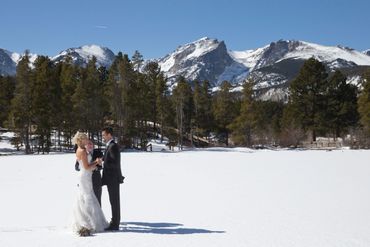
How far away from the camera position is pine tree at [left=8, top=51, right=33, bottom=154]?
1687 inches

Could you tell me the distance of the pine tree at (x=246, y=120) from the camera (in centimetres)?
5891

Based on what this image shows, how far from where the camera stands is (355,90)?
218ft

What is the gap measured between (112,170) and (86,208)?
829 mm

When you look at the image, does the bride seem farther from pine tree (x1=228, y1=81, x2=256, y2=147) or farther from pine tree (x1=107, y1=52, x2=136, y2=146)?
pine tree (x1=228, y1=81, x2=256, y2=147)

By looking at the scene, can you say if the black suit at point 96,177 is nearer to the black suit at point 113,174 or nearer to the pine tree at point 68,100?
the black suit at point 113,174

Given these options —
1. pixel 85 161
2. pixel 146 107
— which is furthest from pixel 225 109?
pixel 85 161

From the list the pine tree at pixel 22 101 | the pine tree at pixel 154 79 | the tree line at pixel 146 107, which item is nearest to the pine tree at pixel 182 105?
the tree line at pixel 146 107

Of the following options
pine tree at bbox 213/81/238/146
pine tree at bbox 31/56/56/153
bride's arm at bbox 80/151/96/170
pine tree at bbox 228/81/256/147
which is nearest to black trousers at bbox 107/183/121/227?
bride's arm at bbox 80/151/96/170

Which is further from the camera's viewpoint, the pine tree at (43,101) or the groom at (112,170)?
the pine tree at (43,101)

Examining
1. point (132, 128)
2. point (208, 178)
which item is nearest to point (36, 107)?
point (132, 128)

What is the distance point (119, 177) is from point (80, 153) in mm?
847

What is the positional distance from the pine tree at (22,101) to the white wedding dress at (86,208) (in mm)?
37043

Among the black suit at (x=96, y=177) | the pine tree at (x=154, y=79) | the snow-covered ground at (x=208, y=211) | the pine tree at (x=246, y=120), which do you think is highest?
the pine tree at (x=154, y=79)

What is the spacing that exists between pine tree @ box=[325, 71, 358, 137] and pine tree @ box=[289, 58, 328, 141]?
3.38ft
